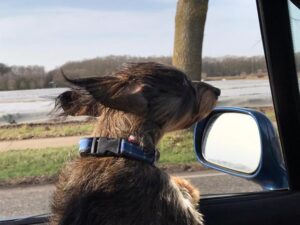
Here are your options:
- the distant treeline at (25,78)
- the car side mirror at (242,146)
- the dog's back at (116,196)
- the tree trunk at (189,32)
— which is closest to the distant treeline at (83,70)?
the distant treeline at (25,78)

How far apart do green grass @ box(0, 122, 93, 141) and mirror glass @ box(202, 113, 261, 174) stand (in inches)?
31.7

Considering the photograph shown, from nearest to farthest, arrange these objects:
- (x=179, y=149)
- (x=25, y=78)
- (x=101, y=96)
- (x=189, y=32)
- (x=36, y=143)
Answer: (x=101, y=96) → (x=25, y=78) → (x=36, y=143) → (x=179, y=149) → (x=189, y=32)

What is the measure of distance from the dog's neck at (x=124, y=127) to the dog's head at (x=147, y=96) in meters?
0.02

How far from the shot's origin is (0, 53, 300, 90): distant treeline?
3246mm

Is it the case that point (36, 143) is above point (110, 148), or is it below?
below

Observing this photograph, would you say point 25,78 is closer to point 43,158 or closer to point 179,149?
point 43,158

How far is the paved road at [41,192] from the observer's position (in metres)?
3.98

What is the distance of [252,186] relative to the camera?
4797 mm

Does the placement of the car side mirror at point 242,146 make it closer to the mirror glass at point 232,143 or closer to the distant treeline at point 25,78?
the mirror glass at point 232,143

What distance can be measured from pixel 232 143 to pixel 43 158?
128cm

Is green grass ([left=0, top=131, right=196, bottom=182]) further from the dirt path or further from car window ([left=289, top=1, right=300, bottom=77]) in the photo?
car window ([left=289, top=1, right=300, bottom=77])

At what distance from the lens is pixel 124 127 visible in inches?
125

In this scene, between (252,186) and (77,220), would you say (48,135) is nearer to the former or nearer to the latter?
(77,220)

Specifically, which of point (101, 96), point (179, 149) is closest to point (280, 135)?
point (179, 149)
